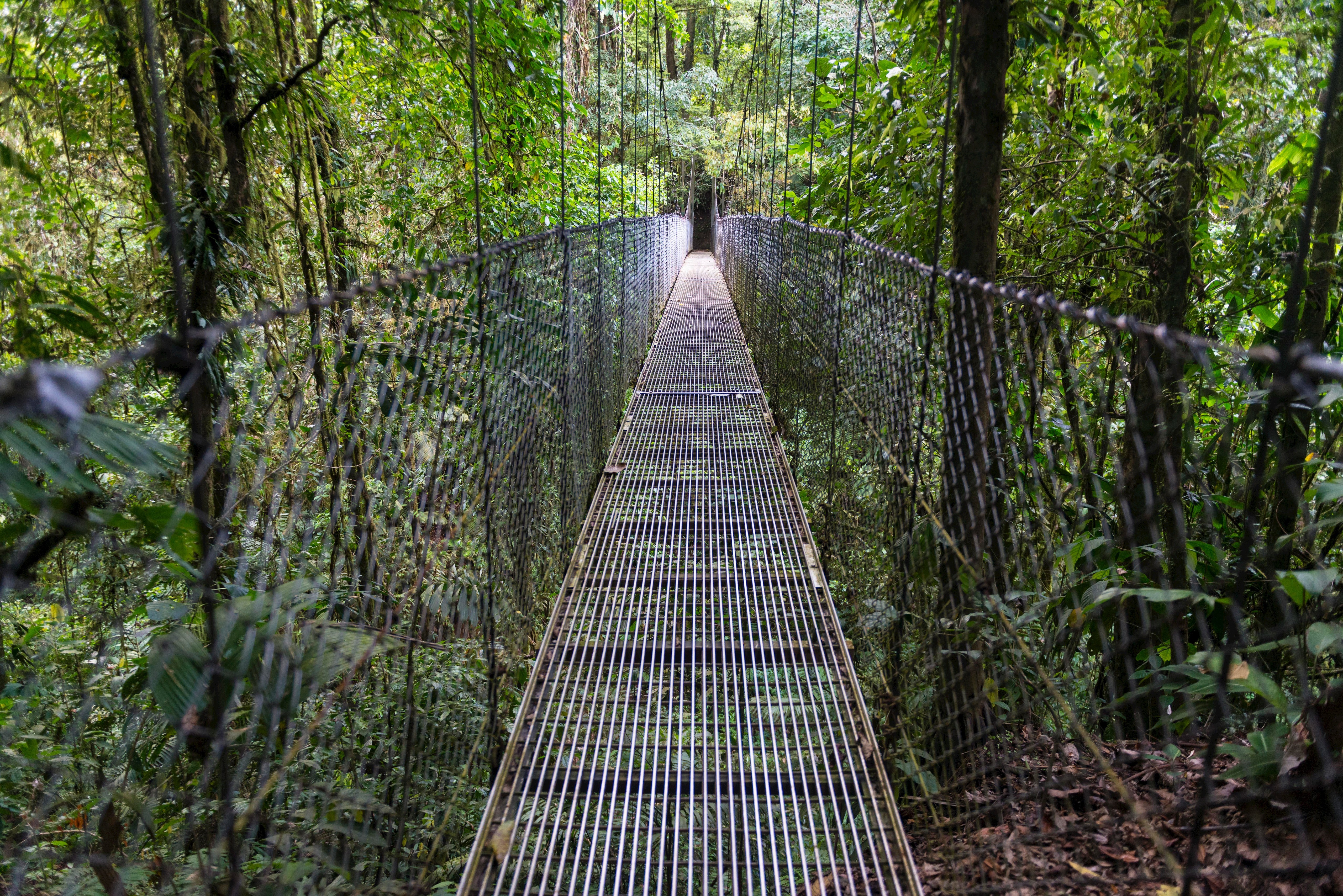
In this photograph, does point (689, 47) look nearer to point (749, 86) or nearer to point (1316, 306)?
point (749, 86)

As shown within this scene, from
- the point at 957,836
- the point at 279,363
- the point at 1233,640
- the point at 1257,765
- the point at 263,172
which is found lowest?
the point at 957,836

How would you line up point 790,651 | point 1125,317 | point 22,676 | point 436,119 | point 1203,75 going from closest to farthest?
point 1125,317 → point 22,676 → point 1203,75 → point 790,651 → point 436,119

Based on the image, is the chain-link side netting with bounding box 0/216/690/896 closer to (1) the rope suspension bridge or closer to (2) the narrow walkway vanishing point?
(1) the rope suspension bridge

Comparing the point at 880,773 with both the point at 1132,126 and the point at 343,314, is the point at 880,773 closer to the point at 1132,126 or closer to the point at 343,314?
the point at 1132,126

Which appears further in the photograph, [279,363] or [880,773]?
[279,363]

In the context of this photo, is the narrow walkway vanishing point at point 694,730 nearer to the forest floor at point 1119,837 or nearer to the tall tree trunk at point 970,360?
the forest floor at point 1119,837

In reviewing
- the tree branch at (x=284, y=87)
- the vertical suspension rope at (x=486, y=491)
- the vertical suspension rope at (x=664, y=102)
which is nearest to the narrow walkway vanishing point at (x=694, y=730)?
the vertical suspension rope at (x=486, y=491)

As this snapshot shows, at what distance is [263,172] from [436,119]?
1.12 meters

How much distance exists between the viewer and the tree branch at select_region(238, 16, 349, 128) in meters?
2.20

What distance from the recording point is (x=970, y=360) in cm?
142

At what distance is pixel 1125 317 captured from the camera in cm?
81

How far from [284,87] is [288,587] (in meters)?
1.83

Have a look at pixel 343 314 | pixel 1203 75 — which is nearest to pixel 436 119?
pixel 343 314

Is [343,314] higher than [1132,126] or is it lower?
lower
